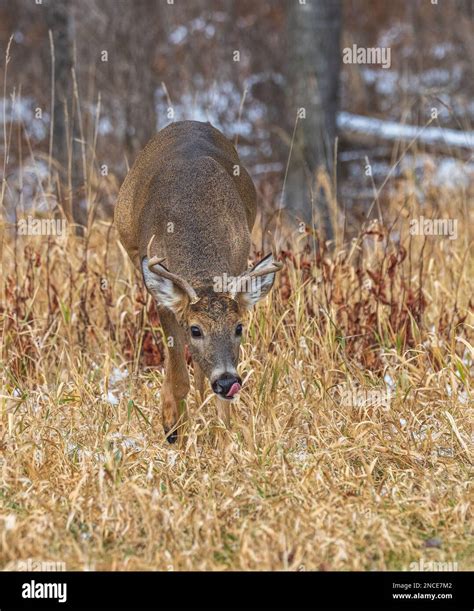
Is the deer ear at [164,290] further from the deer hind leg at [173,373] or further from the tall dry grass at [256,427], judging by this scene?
the tall dry grass at [256,427]

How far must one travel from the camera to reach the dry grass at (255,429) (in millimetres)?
4172

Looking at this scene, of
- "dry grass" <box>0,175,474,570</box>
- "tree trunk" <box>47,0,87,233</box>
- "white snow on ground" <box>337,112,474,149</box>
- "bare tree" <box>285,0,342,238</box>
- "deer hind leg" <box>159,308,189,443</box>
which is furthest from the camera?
"white snow on ground" <box>337,112,474,149</box>

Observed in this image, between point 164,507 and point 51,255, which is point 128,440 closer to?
point 164,507

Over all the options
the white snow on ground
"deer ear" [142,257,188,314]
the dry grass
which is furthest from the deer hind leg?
the white snow on ground

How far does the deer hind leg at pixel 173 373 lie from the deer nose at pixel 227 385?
2.33 ft

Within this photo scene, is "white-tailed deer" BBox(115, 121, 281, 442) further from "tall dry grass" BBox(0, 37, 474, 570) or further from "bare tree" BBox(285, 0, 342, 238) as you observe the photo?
"bare tree" BBox(285, 0, 342, 238)

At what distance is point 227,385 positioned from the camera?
484 centimetres

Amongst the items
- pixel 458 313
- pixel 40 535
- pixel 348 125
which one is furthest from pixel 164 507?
pixel 348 125

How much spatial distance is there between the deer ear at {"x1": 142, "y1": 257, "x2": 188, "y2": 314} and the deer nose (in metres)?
0.51

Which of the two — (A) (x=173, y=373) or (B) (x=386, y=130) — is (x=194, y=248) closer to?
(A) (x=173, y=373)

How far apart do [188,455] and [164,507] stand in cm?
70

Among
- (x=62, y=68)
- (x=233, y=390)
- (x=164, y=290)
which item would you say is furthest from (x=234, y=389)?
(x=62, y=68)

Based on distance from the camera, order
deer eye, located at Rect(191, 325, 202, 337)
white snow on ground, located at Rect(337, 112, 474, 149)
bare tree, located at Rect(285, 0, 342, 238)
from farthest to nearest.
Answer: white snow on ground, located at Rect(337, 112, 474, 149) < bare tree, located at Rect(285, 0, 342, 238) < deer eye, located at Rect(191, 325, 202, 337)

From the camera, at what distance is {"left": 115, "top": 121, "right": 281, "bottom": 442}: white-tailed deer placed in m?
5.07
